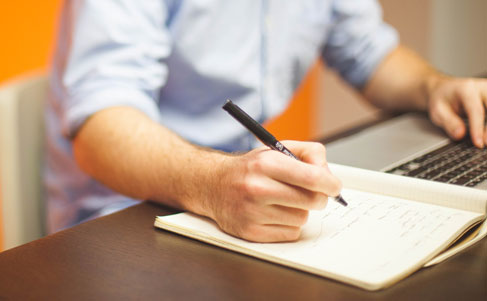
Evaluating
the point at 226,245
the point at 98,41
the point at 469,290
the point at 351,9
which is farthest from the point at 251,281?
the point at 351,9

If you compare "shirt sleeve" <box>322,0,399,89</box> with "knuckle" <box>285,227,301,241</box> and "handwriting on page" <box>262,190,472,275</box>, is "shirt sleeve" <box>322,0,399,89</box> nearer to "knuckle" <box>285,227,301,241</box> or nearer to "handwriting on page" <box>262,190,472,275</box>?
"handwriting on page" <box>262,190,472,275</box>

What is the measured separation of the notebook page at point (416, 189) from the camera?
562mm

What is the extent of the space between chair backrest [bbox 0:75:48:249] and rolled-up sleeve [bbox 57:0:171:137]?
0.13 meters

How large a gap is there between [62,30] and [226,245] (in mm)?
562

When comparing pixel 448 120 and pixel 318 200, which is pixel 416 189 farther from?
pixel 448 120

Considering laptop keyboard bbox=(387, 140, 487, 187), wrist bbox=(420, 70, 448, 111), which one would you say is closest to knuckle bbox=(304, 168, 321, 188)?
laptop keyboard bbox=(387, 140, 487, 187)

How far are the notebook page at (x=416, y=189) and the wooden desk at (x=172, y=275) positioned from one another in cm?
6

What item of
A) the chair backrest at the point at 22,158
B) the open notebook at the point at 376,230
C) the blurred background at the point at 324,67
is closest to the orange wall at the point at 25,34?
the blurred background at the point at 324,67

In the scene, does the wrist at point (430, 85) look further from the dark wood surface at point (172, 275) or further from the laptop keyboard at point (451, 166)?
the dark wood surface at point (172, 275)

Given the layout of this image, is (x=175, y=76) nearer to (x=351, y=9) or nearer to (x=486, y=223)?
(x=351, y=9)

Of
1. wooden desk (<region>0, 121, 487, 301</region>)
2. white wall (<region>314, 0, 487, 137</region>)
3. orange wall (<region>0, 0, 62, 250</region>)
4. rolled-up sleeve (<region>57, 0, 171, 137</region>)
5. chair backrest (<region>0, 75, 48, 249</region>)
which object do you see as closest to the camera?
wooden desk (<region>0, 121, 487, 301</region>)

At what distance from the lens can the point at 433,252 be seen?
47 centimetres

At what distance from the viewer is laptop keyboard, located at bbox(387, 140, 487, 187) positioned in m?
0.65

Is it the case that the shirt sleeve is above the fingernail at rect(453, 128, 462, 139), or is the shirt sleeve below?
above
